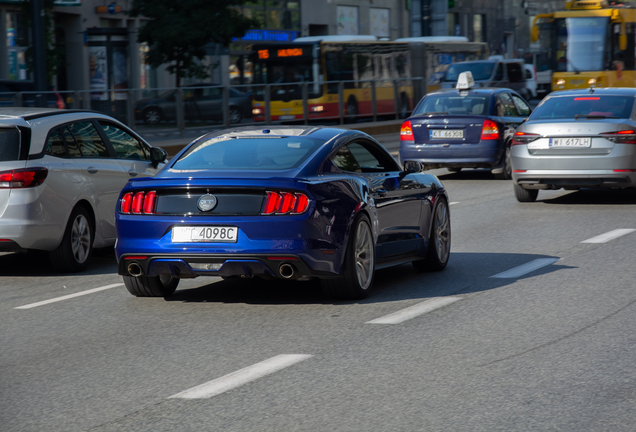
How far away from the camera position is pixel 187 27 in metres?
31.7

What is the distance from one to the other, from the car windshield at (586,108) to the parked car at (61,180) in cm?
608

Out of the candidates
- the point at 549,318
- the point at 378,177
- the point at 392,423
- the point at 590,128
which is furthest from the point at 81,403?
the point at 590,128

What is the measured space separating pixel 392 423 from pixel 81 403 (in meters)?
1.51

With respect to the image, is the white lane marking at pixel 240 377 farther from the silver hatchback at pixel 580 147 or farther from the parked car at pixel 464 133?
the parked car at pixel 464 133

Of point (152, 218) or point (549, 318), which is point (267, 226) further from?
point (549, 318)

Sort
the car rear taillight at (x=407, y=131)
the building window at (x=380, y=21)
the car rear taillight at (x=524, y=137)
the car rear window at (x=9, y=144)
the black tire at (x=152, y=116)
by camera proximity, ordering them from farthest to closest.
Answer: the building window at (x=380, y=21), the black tire at (x=152, y=116), the car rear taillight at (x=407, y=131), the car rear taillight at (x=524, y=137), the car rear window at (x=9, y=144)

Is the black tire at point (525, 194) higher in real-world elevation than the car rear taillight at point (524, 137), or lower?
lower

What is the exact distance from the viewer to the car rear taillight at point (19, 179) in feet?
29.8

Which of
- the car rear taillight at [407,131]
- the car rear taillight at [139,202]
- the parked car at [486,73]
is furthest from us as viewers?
the parked car at [486,73]

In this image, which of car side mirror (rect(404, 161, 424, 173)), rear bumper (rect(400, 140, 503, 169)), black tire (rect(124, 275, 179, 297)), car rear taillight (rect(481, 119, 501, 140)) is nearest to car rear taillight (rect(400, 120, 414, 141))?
rear bumper (rect(400, 140, 503, 169))

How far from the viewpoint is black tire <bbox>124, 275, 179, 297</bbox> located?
7.98 m

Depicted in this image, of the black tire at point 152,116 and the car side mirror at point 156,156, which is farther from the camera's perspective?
the black tire at point 152,116

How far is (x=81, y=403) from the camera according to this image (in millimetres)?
5047

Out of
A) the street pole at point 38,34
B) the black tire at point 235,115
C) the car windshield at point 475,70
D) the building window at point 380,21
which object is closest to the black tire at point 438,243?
the street pole at point 38,34
